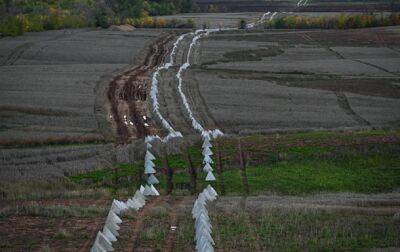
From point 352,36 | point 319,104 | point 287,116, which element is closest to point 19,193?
point 287,116

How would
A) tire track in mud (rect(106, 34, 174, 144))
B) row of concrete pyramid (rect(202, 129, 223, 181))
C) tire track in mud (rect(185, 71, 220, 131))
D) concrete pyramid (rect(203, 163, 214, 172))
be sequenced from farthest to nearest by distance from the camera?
tire track in mud (rect(185, 71, 220, 131)) < tire track in mud (rect(106, 34, 174, 144)) < concrete pyramid (rect(203, 163, 214, 172)) < row of concrete pyramid (rect(202, 129, 223, 181))

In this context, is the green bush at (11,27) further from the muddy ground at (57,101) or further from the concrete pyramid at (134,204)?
the concrete pyramid at (134,204)

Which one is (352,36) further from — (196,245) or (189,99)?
(196,245)

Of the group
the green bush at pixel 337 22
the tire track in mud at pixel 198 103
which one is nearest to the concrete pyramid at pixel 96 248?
the tire track in mud at pixel 198 103

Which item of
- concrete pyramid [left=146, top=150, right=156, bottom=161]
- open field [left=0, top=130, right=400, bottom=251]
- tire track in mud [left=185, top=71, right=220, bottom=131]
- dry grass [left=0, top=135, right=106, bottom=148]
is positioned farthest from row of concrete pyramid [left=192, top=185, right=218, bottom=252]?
tire track in mud [left=185, top=71, right=220, bottom=131]

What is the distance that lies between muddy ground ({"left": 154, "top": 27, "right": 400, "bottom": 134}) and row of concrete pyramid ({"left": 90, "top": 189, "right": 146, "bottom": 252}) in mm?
15268

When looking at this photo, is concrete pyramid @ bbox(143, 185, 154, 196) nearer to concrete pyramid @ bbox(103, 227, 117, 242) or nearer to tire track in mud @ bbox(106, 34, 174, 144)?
concrete pyramid @ bbox(103, 227, 117, 242)

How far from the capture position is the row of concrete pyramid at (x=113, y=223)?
18.1 meters

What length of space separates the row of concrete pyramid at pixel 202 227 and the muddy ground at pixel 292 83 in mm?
16529

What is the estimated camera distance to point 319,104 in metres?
46.4

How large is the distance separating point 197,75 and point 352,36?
118ft

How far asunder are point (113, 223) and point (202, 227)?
8.97 feet

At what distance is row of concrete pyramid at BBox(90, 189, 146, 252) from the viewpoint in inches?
711

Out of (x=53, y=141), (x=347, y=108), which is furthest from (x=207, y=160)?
(x=347, y=108)
